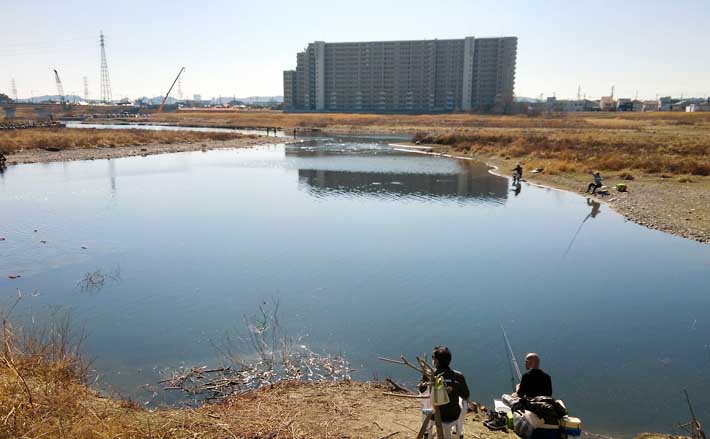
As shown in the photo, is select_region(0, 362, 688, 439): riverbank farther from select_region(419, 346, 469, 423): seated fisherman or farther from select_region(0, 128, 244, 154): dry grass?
select_region(0, 128, 244, 154): dry grass

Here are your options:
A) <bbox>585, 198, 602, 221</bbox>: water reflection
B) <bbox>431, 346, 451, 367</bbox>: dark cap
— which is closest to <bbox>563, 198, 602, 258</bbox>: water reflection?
<bbox>585, 198, 602, 221</bbox>: water reflection

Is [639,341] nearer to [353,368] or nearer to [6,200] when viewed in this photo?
[353,368]

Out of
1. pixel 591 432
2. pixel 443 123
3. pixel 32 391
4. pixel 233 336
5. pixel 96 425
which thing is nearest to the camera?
pixel 96 425

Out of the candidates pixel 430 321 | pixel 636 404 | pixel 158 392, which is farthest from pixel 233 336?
pixel 636 404

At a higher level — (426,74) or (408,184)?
(426,74)

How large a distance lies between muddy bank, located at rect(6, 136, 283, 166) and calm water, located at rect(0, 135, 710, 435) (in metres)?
21.1

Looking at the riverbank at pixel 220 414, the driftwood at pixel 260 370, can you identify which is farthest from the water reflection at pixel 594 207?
the riverbank at pixel 220 414

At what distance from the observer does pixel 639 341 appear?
1298cm

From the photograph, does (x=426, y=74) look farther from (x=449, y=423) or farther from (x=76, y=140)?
(x=449, y=423)

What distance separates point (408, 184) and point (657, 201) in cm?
1767

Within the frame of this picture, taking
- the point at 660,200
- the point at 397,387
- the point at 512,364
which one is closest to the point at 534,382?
the point at 397,387

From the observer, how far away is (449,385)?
21.7 feet

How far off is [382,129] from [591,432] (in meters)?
112

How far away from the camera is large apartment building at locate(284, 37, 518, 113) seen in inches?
7259
